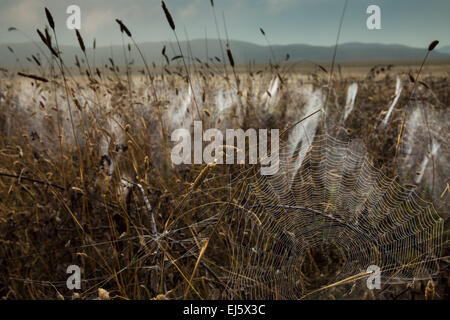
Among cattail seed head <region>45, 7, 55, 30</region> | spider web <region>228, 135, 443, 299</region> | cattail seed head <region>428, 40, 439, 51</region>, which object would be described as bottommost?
spider web <region>228, 135, 443, 299</region>

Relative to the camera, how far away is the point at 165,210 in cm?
204

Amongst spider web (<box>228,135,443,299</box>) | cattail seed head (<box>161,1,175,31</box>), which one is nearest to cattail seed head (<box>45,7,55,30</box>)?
cattail seed head (<box>161,1,175,31</box>)

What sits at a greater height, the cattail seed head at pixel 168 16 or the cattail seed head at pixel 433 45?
the cattail seed head at pixel 168 16

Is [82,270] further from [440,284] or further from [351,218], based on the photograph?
[440,284]

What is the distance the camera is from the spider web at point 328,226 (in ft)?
5.66

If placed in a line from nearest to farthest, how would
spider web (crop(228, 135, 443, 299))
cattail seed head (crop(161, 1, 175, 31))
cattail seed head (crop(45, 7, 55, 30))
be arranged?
1. cattail seed head (crop(45, 7, 55, 30))
2. cattail seed head (crop(161, 1, 175, 31))
3. spider web (crop(228, 135, 443, 299))

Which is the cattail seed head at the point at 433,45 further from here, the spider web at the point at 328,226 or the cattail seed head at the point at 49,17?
the cattail seed head at the point at 49,17

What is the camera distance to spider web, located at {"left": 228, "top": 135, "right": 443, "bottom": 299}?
1727 millimetres

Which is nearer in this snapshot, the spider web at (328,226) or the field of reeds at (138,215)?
the field of reeds at (138,215)

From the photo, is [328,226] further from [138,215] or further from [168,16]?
[168,16]

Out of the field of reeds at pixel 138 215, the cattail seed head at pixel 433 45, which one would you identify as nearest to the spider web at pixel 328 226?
the field of reeds at pixel 138 215

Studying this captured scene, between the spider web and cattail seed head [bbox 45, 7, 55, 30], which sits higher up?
cattail seed head [bbox 45, 7, 55, 30]

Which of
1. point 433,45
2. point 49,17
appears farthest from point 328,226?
point 49,17

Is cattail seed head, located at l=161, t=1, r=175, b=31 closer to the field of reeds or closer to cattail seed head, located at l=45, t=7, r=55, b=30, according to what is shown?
the field of reeds
